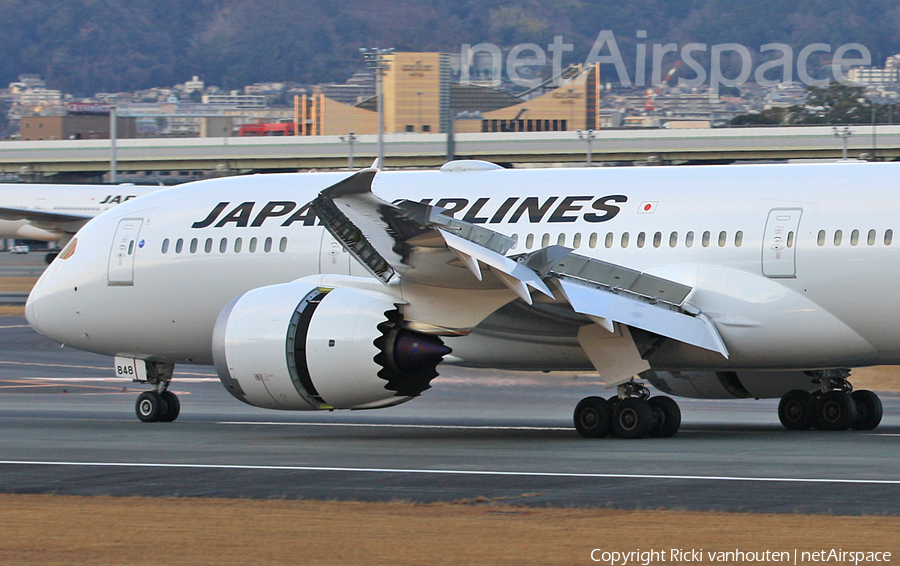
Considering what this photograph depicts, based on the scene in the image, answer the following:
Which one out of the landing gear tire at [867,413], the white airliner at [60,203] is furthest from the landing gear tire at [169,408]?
the white airliner at [60,203]

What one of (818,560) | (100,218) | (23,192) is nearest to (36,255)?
(23,192)

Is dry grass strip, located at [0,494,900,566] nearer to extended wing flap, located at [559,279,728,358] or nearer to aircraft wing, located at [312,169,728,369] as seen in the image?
aircraft wing, located at [312,169,728,369]

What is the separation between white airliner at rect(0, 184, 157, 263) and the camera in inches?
2435

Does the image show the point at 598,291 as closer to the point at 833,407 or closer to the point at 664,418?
the point at 664,418

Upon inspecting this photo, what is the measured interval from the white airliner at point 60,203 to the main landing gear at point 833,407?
44.5 metres

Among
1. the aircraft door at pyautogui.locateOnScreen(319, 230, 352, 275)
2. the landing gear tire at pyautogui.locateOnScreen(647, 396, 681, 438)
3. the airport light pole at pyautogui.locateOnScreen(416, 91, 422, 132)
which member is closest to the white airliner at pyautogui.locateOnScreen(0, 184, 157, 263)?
the aircraft door at pyautogui.locateOnScreen(319, 230, 352, 275)

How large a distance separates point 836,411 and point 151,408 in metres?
10.3

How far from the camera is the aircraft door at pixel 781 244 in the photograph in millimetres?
17203

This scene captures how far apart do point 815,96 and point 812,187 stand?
112672 mm

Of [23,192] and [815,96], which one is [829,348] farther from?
[815,96]

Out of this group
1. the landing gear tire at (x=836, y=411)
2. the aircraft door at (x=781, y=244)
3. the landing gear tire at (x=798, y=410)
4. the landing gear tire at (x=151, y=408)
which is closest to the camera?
the aircraft door at (x=781, y=244)

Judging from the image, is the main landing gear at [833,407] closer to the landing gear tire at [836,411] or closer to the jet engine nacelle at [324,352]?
the landing gear tire at [836,411]

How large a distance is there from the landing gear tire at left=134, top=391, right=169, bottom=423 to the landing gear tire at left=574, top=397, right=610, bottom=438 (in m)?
7.08

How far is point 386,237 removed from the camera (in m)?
16.0
